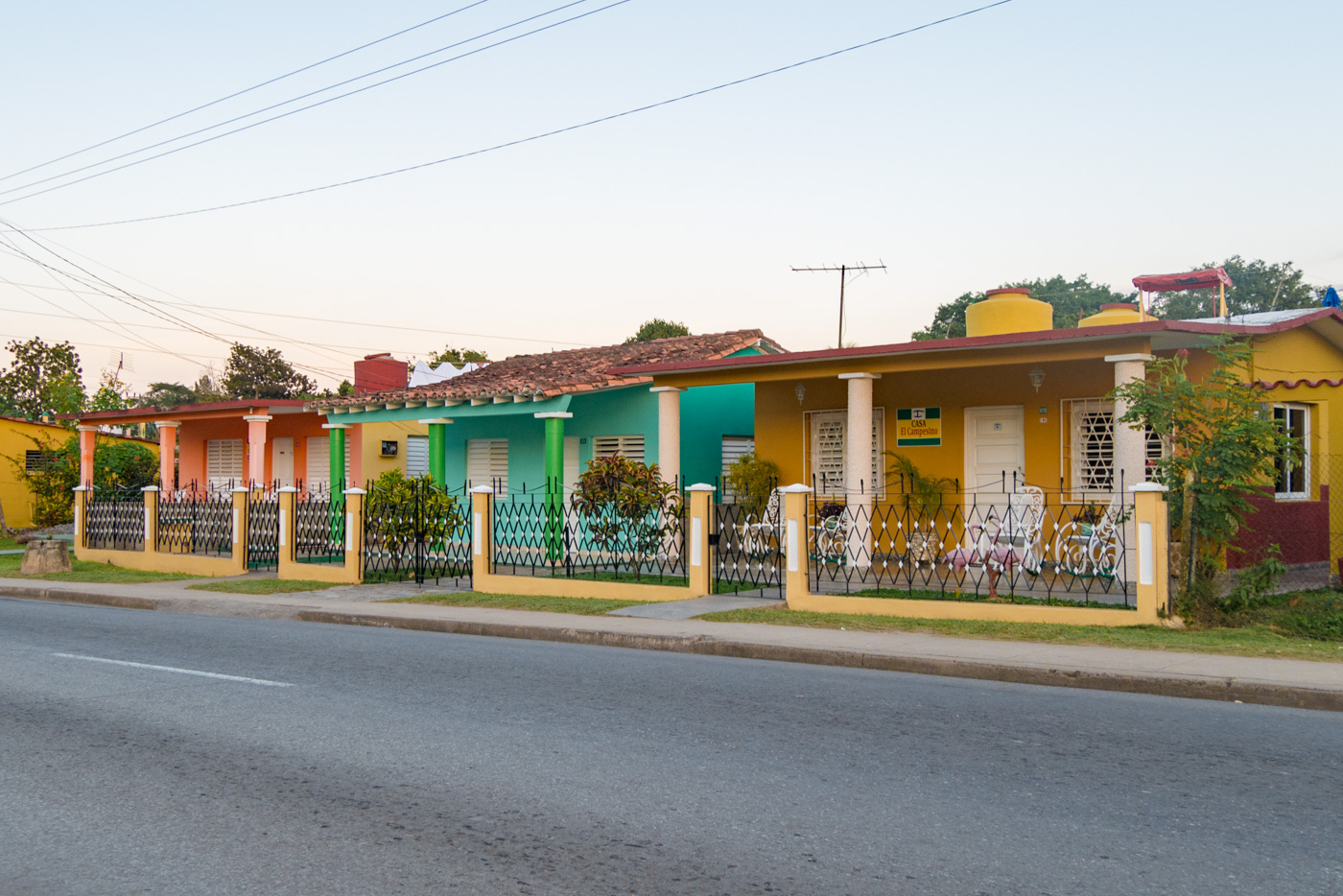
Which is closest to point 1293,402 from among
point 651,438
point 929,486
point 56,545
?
point 929,486

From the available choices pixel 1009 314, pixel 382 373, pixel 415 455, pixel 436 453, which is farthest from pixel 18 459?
pixel 1009 314

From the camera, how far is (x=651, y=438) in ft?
64.2

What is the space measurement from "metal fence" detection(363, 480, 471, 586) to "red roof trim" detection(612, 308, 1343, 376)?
12.9ft

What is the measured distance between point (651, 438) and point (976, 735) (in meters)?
13.3

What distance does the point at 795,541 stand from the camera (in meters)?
12.5

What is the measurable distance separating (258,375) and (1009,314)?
51.9 m

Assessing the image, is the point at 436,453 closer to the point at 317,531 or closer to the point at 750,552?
the point at 317,531

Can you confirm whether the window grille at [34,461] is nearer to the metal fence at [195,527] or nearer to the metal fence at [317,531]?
the metal fence at [195,527]

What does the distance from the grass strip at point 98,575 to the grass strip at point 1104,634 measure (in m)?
11.5

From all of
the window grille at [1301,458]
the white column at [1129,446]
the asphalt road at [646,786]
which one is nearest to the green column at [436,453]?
the asphalt road at [646,786]

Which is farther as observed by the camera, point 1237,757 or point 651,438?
point 651,438

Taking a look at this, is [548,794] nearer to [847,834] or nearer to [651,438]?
[847,834]

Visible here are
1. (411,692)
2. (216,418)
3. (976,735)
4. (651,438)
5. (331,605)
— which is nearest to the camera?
(976,735)

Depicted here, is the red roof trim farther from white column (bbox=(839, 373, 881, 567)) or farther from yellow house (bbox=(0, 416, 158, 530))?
yellow house (bbox=(0, 416, 158, 530))
